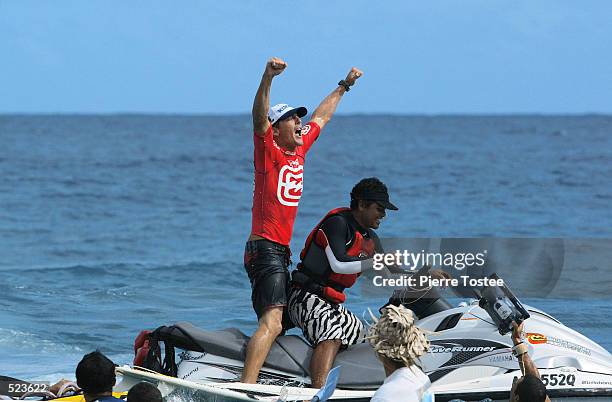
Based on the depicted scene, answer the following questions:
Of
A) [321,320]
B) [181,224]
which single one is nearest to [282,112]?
[321,320]

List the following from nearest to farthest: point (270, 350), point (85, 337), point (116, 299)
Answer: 1. point (270, 350)
2. point (85, 337)
3. point (116, 299)

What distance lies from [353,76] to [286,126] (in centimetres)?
119

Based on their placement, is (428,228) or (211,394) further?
(428,228)

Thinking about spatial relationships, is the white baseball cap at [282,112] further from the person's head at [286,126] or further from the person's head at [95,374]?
the person's head at [95,374]

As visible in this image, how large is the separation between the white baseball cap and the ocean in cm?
222

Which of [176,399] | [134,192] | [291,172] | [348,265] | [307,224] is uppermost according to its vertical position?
[134,192]

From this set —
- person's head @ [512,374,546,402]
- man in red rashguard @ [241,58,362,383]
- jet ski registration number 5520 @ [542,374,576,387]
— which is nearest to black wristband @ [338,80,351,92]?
man in red rashguard @ [241,58,362,383]

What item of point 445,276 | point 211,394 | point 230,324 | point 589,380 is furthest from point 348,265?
point 230,324

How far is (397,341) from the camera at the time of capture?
488cm

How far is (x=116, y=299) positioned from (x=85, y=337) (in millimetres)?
2344

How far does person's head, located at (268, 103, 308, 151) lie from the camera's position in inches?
274

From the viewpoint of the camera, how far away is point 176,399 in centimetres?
641

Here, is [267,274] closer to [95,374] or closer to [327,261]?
[327,261]

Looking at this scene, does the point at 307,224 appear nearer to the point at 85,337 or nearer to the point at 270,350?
the point at 85,337
